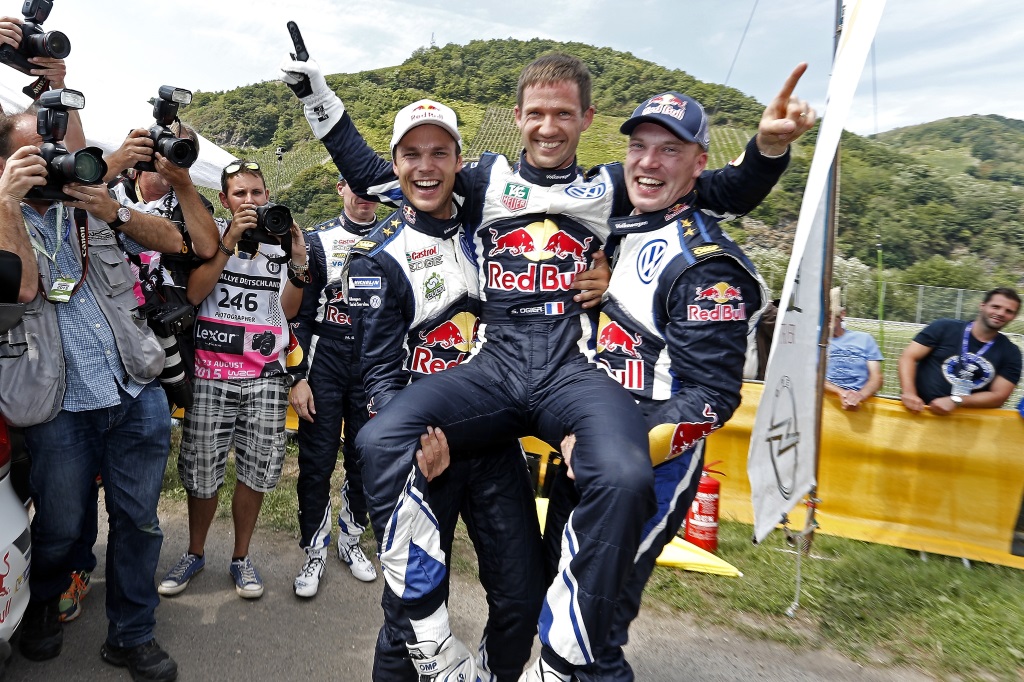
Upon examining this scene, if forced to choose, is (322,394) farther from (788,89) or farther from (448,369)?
(788,89)

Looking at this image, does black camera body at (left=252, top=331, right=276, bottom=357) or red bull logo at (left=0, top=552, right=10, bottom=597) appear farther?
black camera body at (left=252, top=331, right=276, bottom=357)

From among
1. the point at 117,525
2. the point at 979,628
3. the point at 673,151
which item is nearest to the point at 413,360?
the point at 673,151

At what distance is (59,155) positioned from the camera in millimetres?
2594

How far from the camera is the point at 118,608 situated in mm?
3174

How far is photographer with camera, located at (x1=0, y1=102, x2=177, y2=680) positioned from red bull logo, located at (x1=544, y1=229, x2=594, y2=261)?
1.81 metres

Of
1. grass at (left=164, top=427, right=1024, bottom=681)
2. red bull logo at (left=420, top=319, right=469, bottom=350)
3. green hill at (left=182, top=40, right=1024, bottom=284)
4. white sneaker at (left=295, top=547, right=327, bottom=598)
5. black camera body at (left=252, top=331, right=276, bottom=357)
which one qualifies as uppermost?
green hill at (left=182, top=40, right=1024, bottom=284)

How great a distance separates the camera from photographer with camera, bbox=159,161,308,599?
382 cm

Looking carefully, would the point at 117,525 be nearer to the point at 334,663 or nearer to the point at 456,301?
the point at 334,663

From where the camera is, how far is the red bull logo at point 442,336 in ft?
9.10

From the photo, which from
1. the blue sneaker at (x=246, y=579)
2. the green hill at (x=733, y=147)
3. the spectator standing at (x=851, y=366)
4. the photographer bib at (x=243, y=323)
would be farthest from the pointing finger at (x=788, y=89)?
the green hill at (x=733, y=147)

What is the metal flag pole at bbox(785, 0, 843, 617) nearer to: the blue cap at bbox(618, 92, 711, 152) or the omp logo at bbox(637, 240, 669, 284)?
the blue cap at bbox(618, 92, 711, 152)

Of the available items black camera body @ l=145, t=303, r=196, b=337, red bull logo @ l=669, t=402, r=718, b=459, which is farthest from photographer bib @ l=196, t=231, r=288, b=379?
red bull logo @ l=669, t=402, r=718, b=459

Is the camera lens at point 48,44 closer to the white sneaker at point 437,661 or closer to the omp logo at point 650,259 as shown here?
the omp logo at point 650,259

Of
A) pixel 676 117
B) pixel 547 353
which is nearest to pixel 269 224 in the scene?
pixel 547 353
